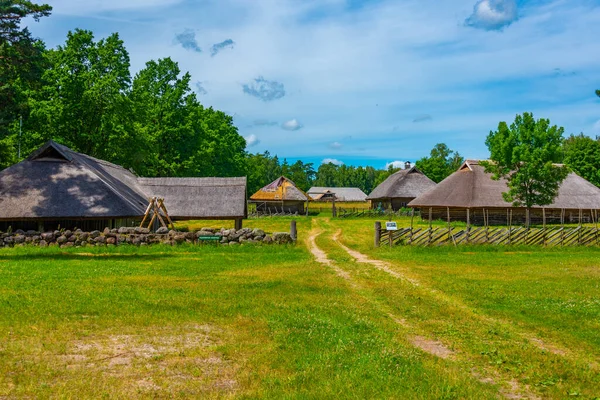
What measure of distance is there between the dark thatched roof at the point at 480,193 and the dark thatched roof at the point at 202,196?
19415 mm

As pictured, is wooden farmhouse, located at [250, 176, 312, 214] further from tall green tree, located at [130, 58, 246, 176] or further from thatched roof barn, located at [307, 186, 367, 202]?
thatched roof barn, located at [307, 186, 367, 202]

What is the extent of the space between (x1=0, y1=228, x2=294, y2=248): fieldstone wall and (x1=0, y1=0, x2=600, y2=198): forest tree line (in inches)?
221

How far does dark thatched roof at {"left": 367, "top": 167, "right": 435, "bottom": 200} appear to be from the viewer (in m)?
68.9

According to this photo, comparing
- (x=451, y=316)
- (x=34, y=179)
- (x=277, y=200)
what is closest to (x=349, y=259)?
(x=451, y=316)

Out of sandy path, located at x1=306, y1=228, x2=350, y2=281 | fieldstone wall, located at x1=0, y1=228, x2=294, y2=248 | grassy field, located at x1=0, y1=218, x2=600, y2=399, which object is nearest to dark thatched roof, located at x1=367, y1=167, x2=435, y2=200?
sandy path, located at x1=306, y1=228, x2=350, y2=281

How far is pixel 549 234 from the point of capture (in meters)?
28.4

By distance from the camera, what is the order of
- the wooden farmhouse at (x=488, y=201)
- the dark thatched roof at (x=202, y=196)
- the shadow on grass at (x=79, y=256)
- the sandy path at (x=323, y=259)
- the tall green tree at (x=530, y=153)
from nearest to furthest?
the sandy path at (x=323, y=259) → the shadow on grass at (x=79, y=256) → the tall green tree at (x=530, y=153) → the dark thatched roof at (x=202, y=196) → the wooden farmhouse at (x=488, y=201)

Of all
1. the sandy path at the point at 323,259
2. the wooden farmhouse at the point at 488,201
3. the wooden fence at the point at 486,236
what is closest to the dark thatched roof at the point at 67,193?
the sandy path at the point at 323,259

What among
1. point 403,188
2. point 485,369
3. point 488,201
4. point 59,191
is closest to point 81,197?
point 59,191

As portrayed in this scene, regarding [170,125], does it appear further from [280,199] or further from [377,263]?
[377,263]

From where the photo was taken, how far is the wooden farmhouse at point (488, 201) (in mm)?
45625

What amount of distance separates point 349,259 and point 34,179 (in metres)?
18.3

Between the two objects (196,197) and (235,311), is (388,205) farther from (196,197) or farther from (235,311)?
(235,311)

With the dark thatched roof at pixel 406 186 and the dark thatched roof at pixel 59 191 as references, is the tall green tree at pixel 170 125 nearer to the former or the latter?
the dark thatched roof at pixel 59 191
